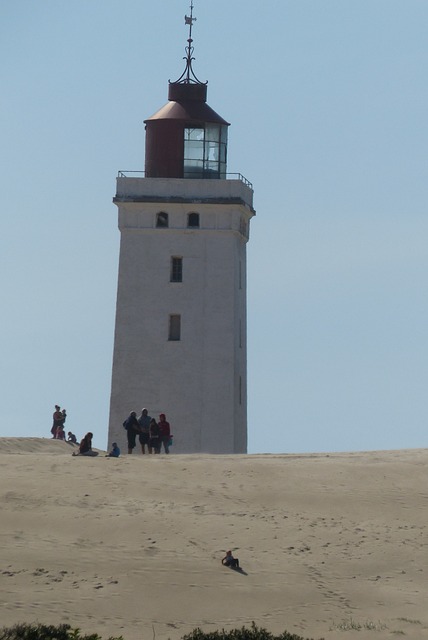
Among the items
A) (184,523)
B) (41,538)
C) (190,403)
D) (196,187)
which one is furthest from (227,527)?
(196,187)

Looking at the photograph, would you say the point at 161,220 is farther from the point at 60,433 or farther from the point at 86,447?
the point at 86,447

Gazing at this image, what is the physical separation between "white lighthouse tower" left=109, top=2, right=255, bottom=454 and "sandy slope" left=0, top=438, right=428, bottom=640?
38.4ft

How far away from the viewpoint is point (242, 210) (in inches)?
2004

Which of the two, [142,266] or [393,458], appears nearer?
[393,458]

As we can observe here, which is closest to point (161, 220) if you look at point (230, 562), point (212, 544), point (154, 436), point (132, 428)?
point (154, 436)

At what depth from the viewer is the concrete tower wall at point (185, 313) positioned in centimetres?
4894

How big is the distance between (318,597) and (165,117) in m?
25.6

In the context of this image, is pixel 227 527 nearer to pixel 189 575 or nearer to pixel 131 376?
pixel 189 575

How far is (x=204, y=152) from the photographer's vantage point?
52125 millimetres

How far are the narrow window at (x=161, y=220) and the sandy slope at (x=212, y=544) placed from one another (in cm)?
1439

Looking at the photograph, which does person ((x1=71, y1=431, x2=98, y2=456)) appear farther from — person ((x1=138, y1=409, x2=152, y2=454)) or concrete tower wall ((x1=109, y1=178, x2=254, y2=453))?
concrete tower wall ((x1=109, y1=178, x2=254, y2=453))

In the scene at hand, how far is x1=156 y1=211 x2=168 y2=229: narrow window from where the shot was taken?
50656 mm

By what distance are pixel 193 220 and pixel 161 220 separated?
87cm

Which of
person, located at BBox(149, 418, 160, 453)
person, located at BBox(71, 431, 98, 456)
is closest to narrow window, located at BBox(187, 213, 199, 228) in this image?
person, located at BBox(149, 418, 160, 453)
